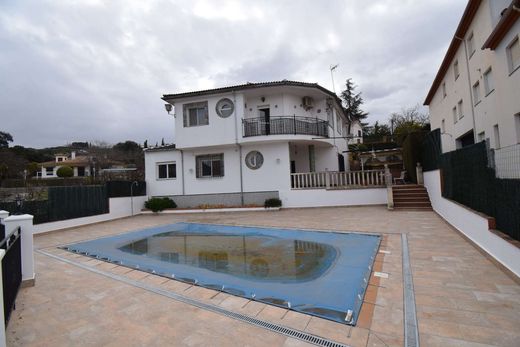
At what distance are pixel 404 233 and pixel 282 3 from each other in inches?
407

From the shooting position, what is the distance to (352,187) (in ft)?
47.6

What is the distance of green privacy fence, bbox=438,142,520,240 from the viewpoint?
4309mm

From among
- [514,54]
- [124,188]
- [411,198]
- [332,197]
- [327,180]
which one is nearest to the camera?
[514,54]

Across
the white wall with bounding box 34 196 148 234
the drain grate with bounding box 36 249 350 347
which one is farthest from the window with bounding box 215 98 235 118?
the drain grate with bounding box 36 249 350 347

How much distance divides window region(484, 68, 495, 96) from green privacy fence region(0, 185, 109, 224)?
19101 millimetres

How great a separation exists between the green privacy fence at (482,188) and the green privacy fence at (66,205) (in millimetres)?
14350

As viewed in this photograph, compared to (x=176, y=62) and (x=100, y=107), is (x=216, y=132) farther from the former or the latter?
(x=100, y=107)

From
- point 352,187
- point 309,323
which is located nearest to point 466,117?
point 352,187

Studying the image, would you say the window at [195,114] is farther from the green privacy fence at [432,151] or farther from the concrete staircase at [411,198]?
the green privacy fence at [432,151]

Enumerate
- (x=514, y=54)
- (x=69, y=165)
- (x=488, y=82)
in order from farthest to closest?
(x=69, y=165) → (x=488, y=82) → (x=514, y=54)

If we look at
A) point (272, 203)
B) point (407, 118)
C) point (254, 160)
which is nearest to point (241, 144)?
point (254, 160)

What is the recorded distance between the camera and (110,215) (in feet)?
46.7

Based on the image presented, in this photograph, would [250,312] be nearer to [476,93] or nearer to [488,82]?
[488,82]

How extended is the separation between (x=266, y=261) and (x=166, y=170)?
13775mm
